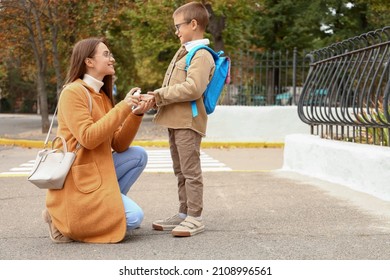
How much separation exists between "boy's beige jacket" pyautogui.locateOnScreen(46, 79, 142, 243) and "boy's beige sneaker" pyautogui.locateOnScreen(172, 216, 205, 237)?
446 millimetres

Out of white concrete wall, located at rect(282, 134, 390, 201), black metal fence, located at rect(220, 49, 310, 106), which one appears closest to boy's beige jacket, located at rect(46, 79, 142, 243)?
white concrete wall, located at rect(282, 134, 390, 201)

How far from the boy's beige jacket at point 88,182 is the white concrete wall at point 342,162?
308 cm

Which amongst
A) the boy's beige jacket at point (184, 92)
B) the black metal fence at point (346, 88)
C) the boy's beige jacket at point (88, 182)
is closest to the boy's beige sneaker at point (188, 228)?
the boy's beige jacket at point (88, 182)

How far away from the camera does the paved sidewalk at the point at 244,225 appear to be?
4.59 metres

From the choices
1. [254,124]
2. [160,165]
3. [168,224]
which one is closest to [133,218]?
[168,224]

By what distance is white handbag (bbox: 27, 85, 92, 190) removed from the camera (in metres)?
4.73

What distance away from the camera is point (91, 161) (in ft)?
16.0

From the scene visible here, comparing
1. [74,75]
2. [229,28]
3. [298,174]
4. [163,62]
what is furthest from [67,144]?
[163,62]

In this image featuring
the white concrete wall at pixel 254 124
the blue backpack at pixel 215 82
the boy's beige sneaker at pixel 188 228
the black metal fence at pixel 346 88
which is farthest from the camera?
the white concrete wall at pixel 254 124

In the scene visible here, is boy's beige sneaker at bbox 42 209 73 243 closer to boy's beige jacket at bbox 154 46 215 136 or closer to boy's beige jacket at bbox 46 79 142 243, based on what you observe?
boy's beige jacket at bbox 46 79 142 243

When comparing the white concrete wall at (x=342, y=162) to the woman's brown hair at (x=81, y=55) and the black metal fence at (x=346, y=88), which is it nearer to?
the black metal fence at (x=346, y=88)

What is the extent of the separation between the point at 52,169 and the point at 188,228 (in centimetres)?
109

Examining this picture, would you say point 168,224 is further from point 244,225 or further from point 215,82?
point 215,82

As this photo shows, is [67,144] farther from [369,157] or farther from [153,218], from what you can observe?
[369,157]
